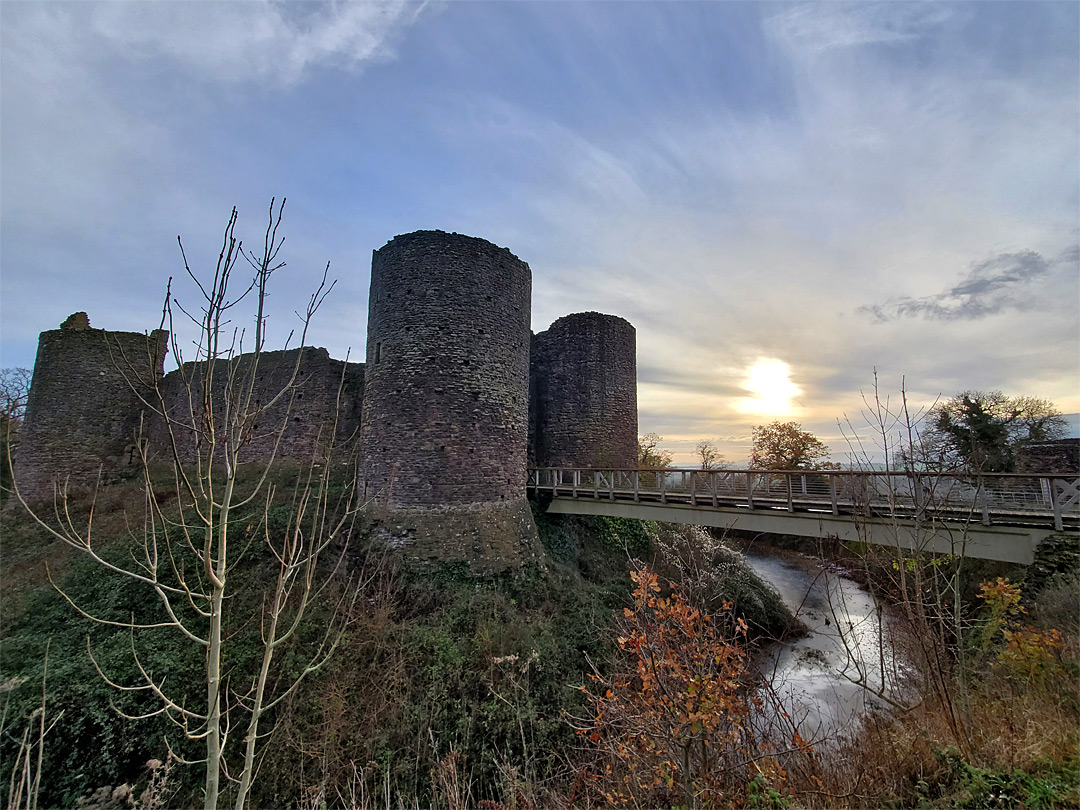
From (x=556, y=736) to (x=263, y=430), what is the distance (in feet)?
45.6

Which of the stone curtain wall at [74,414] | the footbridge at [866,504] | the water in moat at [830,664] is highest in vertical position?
the stone curtain wall at [74,414]

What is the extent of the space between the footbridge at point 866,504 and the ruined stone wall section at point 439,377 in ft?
10.5

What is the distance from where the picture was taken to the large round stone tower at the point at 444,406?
31.7 ft

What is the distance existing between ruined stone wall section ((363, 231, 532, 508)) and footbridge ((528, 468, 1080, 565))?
3.20 meters

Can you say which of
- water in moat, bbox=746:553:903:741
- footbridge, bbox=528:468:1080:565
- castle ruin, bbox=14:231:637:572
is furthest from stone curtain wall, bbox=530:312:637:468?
water in moat, bbox=746:553:903:741

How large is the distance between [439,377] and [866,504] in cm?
787

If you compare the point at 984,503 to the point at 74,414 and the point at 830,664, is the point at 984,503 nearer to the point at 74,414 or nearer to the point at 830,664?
the point at 830,664

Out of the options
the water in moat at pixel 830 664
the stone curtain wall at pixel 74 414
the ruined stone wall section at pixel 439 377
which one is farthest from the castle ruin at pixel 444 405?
the water in moat at pixel 830 664

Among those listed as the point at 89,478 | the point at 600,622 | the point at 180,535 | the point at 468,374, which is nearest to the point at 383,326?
the point at 468,374

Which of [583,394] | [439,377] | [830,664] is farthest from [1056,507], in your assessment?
[583,394]

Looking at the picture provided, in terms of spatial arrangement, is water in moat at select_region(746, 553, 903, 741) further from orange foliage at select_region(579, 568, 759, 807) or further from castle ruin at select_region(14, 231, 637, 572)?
castle ruin at select_region(14, 231, 637, 572)

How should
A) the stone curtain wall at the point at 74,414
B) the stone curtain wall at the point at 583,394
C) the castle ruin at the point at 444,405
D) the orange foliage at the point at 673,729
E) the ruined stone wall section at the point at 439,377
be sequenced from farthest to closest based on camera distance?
the stone curtain wall at the point at 583,394
the stone curtain wall at the point at 74,414
the ruined stone wall section at the point at 439,377
the castle ruin at the point at 444,405
the orange foliage at the point at 673,729

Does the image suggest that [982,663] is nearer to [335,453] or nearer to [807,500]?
[807,500]

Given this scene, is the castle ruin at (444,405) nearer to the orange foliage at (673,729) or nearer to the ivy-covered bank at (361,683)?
the ivy-covered bank at (361,683)
